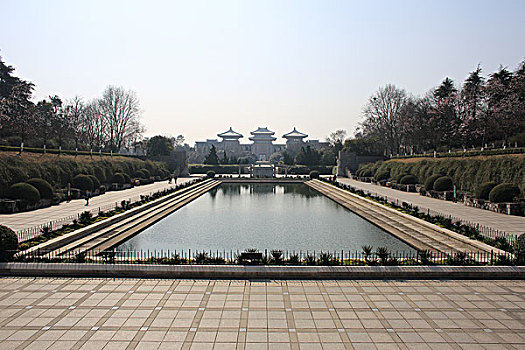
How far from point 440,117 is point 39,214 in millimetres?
37037

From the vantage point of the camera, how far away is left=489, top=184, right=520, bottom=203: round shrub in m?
18.3

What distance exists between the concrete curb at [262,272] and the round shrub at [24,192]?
10694 millimetres

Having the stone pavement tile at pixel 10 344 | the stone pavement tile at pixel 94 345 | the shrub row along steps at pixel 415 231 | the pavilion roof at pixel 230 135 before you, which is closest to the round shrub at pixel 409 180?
the shrub row along steps at pixel 415 231

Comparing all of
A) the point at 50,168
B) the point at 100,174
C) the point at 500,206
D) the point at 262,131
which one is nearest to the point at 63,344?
the point at 500,206

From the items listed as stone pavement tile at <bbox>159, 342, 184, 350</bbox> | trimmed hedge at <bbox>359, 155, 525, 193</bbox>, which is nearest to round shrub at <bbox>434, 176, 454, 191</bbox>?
trimmed hedge at <bbox>359, 155, 525, 193</bbox>

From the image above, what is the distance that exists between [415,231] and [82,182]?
20.6 metres

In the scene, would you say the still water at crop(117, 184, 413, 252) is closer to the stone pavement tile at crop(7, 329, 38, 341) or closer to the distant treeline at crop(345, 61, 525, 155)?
the stone pavement tile at crop(7, 329, 38, 341)

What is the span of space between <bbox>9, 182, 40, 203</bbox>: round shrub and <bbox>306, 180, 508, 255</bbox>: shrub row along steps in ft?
55.5

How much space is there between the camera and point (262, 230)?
1602 cm

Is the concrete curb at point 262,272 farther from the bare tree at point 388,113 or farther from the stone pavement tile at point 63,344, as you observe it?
the bare tree at point 388,113

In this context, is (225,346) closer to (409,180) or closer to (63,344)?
(63,344)

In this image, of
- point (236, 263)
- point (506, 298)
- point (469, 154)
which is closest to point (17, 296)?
point (236, 263)

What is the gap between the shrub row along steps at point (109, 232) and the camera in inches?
438

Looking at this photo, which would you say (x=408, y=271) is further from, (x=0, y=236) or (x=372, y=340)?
(x=0, y=236)
